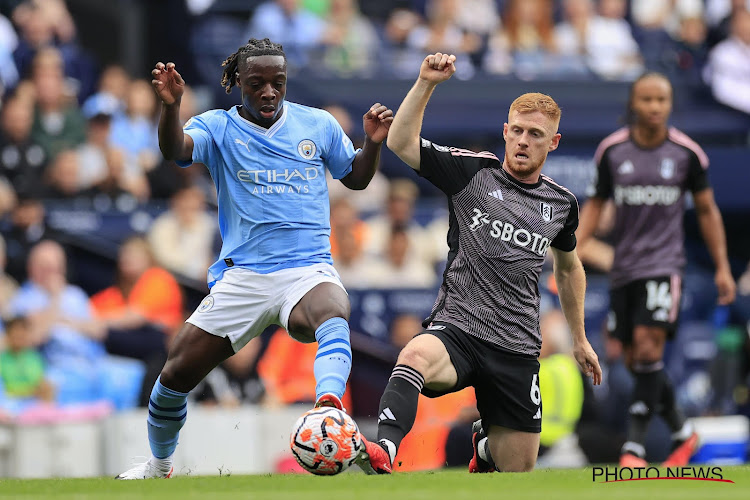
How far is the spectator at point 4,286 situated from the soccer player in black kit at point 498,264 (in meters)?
6.18

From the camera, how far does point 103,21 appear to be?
18.5 metres

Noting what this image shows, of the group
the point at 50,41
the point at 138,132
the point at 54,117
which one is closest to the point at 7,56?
the point at 50,41

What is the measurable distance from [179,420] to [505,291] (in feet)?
6.29

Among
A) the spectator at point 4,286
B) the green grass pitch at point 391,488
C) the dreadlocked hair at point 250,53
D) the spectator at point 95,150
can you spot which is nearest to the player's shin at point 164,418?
the green grass pitch at point 391,488

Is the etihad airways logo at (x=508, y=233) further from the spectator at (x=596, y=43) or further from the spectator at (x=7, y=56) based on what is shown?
the spectator at (x=596, y=43)

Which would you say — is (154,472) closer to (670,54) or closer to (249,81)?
(249,81)

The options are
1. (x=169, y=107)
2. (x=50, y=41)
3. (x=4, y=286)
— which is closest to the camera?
(x=169, y=107)

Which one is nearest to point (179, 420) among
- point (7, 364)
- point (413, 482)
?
point (413, 482)

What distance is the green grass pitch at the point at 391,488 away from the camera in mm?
5586

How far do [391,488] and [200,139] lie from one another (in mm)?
2239

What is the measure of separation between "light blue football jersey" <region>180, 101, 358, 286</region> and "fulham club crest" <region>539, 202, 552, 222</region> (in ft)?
3.64

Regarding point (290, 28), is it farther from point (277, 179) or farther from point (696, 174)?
point (277, 179)

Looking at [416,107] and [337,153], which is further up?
[416,107]

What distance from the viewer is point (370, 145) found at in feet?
23.7
